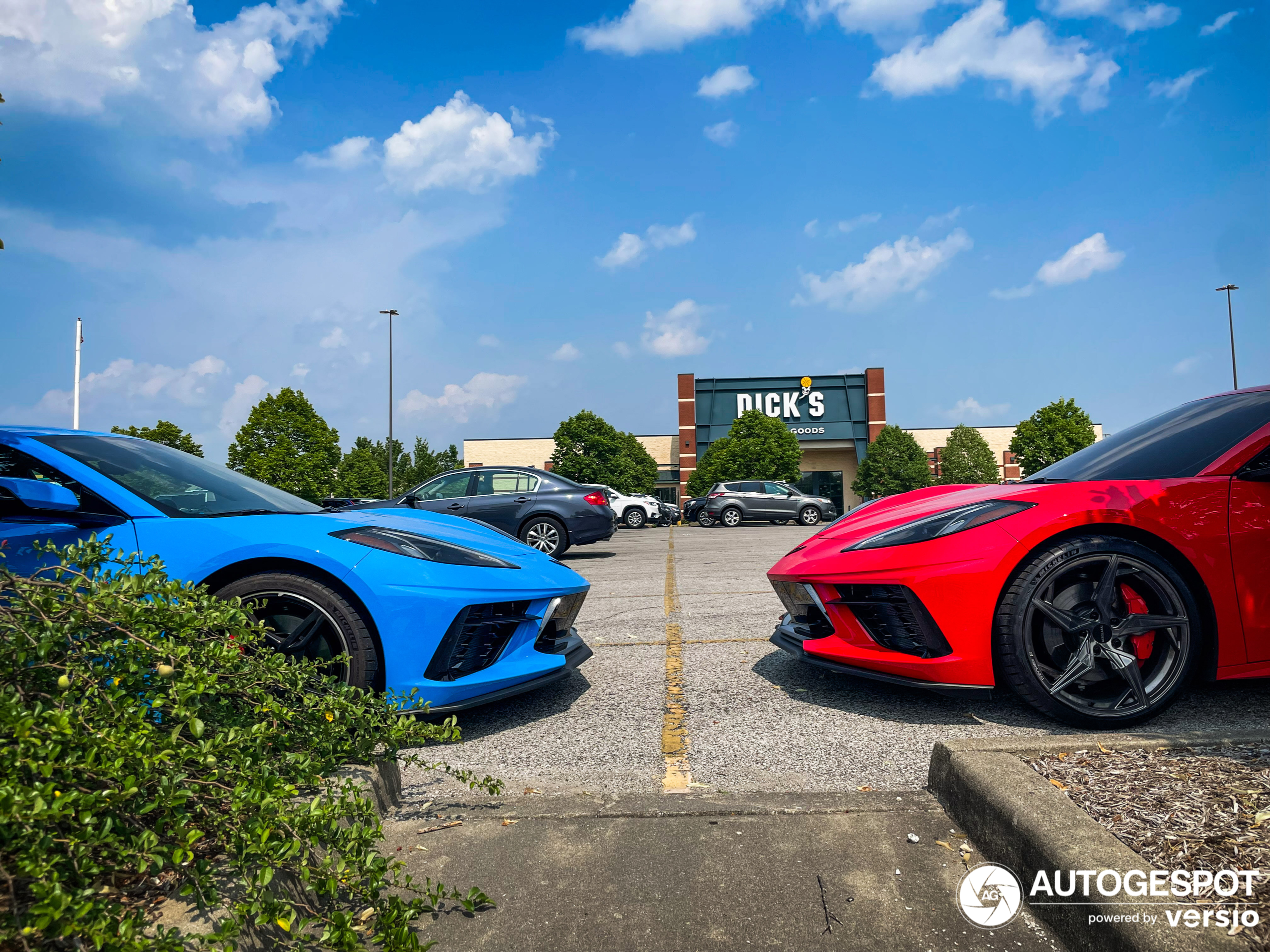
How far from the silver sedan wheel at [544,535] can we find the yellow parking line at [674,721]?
5.94m

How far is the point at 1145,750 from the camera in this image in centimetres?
222

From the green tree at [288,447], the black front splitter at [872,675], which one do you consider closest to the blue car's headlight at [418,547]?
the black front splitter at [872,675]

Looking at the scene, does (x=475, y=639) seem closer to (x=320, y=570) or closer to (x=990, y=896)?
(x=320, y=570)

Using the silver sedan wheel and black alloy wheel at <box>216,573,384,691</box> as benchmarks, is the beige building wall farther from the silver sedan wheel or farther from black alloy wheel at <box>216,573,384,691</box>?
black alloy wheel at <box>216,573,384,691</box>

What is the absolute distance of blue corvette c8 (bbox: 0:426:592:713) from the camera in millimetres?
2785

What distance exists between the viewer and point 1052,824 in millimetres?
1724

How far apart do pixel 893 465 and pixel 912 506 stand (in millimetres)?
47176

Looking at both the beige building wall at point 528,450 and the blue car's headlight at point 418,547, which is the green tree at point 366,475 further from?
the blue car's headlight at point 418,547

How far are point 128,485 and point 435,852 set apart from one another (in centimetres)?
204

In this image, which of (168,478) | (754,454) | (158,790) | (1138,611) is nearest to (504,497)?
(168,478)

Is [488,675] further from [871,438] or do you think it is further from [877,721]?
[871,438]

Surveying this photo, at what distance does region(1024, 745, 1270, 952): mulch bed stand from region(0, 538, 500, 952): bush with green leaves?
5.11ft

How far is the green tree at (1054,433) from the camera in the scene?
123 feet

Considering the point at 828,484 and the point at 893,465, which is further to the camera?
the point at 828,484
